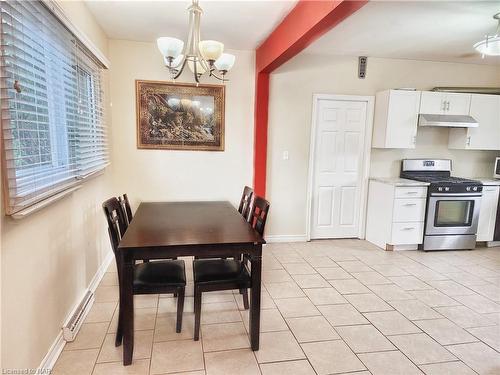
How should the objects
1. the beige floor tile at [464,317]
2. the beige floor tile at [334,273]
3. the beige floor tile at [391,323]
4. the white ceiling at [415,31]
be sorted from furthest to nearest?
the beige floor tile at [334,273] → the white ceiling at [415,31] → the beige floor tile at [464,317] → the beige floor tile at [391,323]

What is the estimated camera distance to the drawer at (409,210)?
3955 mm

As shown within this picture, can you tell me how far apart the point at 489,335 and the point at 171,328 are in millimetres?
2303

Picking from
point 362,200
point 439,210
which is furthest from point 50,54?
point 439,210

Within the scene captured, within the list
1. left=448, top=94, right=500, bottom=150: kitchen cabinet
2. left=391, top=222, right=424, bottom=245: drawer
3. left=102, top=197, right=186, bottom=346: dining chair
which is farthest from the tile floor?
left=448, top=94, right=500, bottom=150: kitchen cabinet

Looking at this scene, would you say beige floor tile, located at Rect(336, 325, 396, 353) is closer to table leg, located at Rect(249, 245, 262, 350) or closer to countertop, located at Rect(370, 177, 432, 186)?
table leg, located at Rect(249, 245, 262, 350)

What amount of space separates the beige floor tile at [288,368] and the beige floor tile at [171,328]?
0.58 metres

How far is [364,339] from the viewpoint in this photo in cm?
222

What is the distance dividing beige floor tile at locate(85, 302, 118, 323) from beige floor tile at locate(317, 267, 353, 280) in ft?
6.57

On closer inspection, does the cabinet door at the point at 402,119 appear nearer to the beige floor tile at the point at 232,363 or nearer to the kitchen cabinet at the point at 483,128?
the kitchen cabinet at the point at 483,128

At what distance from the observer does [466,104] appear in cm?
422

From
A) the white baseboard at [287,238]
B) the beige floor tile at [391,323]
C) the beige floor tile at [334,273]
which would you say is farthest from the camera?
the white baseboard at [287,238]

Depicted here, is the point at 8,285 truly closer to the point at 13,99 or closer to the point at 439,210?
the point at 13,99

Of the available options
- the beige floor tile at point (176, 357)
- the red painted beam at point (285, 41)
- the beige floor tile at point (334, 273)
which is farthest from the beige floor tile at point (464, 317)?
the red painted beam at point (285, 41)

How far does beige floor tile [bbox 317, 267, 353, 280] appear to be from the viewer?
10.6 feet
